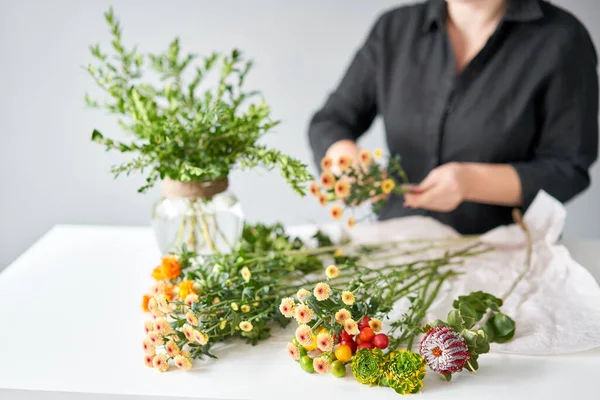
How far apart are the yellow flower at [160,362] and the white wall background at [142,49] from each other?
1.93 meters

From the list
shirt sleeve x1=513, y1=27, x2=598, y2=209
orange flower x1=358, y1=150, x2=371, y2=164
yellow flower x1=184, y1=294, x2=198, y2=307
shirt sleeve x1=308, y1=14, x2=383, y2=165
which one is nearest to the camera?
yellow flower x1=184, y1=294, x2=198, y2=307

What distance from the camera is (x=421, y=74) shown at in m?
1.86

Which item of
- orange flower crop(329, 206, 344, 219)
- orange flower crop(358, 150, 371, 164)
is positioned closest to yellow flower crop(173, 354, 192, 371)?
orange flower crop(329, 206, 344, 219)

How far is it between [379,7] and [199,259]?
184cm

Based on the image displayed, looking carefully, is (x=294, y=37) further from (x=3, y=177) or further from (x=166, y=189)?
(x=166, y=189)

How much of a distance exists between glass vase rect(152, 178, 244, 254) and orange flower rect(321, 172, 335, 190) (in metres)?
0.17

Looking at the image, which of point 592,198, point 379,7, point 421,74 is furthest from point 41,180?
point 592,198

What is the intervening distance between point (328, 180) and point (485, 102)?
66 cm

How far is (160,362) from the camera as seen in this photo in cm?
98

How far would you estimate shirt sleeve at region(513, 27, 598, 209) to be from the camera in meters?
1.71

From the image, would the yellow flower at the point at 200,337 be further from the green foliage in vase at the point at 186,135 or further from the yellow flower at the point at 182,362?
the green foliage in vase at the point at 186,135

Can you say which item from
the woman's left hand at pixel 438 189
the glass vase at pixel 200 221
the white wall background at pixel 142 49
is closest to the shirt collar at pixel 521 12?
the woman's left hand at pixel 438 189

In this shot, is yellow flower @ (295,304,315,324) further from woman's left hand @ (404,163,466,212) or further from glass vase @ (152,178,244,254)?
woman's left hand @ (404,163,466,212)

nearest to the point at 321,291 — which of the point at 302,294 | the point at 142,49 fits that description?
the point at 302,294
